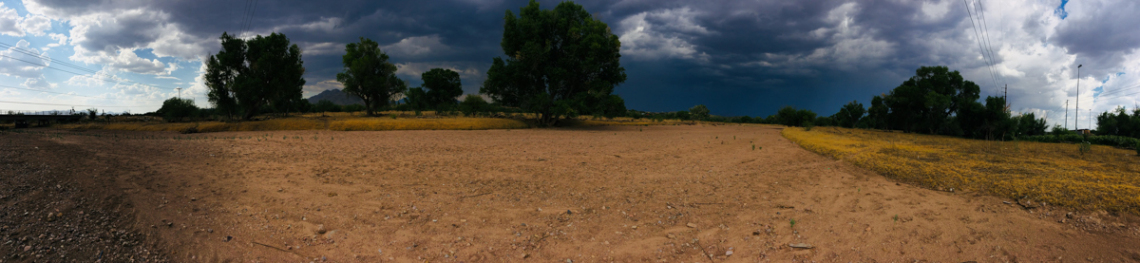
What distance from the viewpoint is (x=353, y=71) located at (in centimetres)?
3341

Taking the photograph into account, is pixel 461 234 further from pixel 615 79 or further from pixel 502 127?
pixel 615 79

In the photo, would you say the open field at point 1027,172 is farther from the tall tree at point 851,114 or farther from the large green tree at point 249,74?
the large green tree at point 249,74

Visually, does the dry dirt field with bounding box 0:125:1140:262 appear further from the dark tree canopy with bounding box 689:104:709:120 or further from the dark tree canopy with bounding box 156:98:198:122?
the dark tree canopy with bounding box 689:104:709:120

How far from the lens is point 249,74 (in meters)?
28.7

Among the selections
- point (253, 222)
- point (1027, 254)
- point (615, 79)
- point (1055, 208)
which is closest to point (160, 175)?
point (253, 222)

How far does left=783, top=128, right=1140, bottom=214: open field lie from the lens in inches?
161

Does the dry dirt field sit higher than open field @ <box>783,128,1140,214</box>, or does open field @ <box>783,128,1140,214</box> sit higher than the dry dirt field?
open field @ <box>783,128,1140,214</box>

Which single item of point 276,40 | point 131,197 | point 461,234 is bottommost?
point 461,234

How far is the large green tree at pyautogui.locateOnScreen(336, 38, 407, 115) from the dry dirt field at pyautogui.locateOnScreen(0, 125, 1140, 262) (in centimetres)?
2766

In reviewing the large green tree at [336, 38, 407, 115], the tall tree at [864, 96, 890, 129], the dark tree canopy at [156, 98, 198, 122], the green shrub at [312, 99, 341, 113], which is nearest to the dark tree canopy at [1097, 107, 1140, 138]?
the tall tree at [864, 96, 890, 129]

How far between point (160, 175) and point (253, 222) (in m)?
3.38

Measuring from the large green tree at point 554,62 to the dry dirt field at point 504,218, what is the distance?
20066 mm

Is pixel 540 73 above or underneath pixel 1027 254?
above

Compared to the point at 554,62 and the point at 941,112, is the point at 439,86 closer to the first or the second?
the point at 554,62
